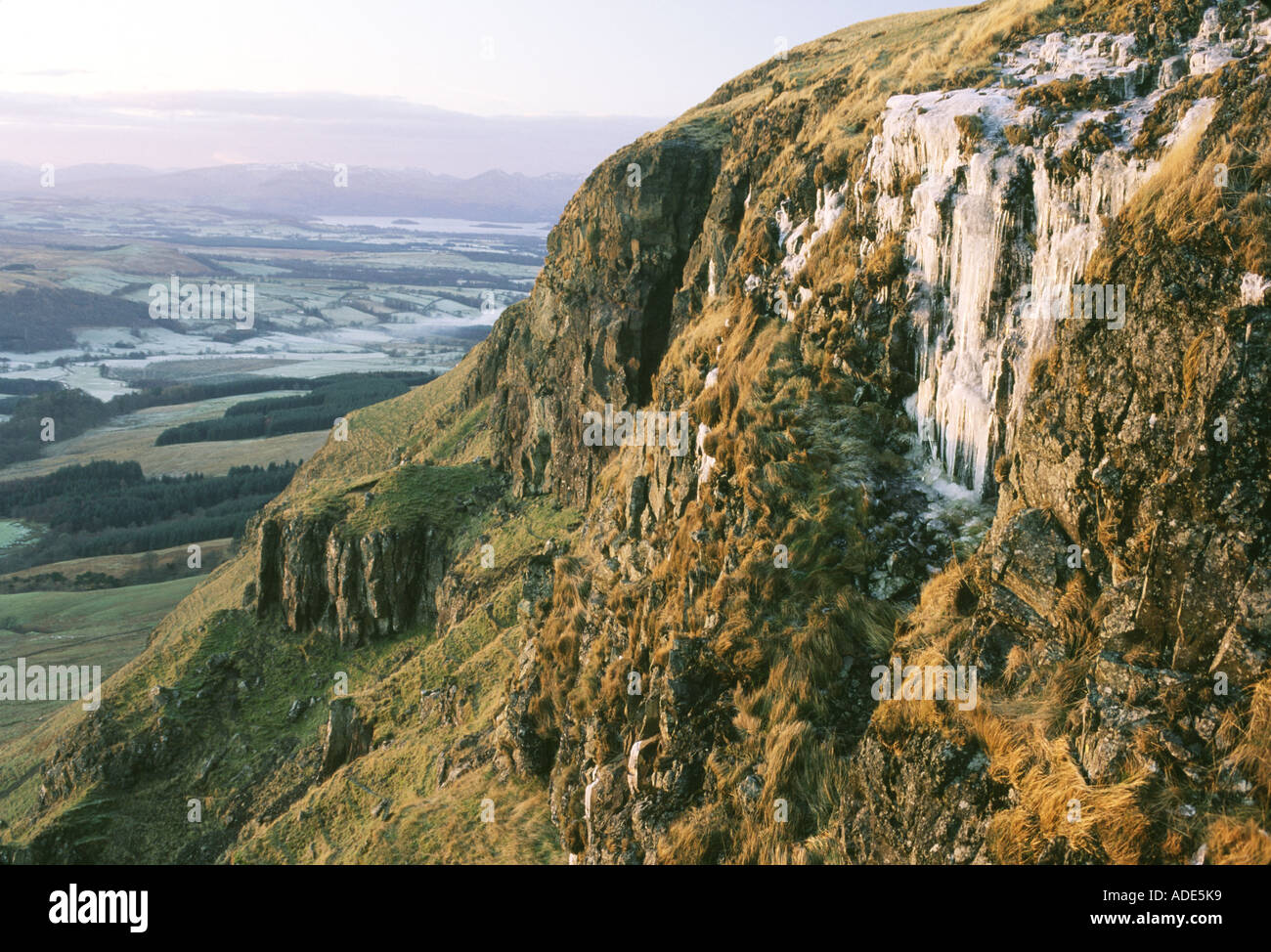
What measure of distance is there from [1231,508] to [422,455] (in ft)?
206

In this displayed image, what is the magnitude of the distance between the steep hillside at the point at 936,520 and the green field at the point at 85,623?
63983 millimetres

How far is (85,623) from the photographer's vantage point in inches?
3565

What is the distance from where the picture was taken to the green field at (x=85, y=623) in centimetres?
8125

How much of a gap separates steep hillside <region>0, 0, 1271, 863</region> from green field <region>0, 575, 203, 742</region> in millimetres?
63983
